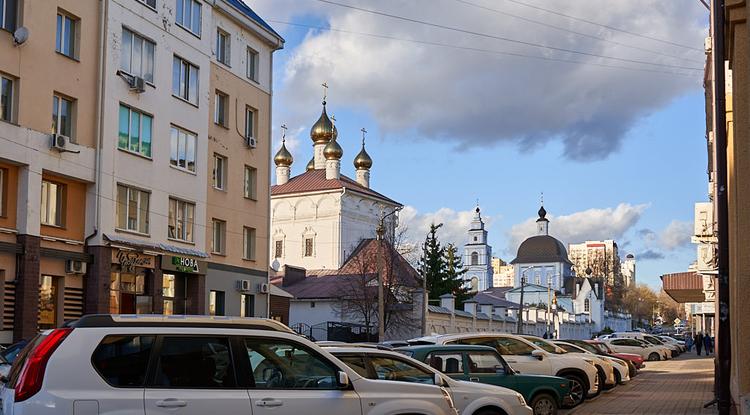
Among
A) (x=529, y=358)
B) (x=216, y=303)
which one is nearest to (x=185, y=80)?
(x=216, y=303)

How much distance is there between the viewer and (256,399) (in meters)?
8.60

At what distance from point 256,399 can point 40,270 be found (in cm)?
1933

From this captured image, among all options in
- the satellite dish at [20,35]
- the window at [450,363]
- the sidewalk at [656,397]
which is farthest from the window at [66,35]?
the sidewalk at [656,397]

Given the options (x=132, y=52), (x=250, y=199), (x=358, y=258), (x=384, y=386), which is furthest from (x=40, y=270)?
(x=358, y=258)

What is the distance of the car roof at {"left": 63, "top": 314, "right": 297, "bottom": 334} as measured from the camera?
322 inches

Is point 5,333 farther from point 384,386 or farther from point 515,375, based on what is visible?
point 384,386

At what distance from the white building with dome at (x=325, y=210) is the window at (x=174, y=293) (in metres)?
44.6

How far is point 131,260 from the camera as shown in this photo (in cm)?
2969

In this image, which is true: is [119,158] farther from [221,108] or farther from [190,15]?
[221,108]

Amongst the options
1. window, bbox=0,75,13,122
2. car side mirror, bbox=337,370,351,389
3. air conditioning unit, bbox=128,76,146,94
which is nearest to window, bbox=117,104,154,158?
air conditioning unit, bbox=128,76,146,94

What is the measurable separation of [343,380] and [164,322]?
73.7 inches

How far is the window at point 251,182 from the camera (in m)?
38.7

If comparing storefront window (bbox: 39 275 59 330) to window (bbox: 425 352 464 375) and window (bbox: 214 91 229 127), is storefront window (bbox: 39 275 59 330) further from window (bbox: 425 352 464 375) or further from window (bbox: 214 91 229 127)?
window (bbox: 425 352 464 375)

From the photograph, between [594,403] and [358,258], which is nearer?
[594,403]
